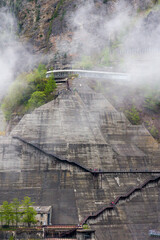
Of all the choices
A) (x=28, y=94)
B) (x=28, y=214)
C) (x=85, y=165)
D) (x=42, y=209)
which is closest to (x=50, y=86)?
(x=28, y=94)

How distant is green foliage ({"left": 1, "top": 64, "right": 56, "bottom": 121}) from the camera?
221ft

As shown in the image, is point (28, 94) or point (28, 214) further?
point (28, 94)

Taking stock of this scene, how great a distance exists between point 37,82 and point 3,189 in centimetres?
2945

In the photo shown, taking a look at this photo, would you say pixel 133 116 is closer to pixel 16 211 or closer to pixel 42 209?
pixel 42 209

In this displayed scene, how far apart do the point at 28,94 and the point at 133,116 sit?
19.3m

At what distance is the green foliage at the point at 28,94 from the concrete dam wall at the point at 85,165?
18.0 feet

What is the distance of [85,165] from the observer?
53.8m

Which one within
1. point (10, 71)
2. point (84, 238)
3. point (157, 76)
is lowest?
point (10, 71)

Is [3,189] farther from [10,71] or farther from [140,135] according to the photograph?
[10,71]

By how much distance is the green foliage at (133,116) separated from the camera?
67625 mm

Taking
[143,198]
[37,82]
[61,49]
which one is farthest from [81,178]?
[61,49]

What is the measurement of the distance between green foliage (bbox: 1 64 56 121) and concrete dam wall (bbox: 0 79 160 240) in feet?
18.0

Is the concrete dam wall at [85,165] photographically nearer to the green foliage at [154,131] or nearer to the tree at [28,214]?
the tree at [28,214]

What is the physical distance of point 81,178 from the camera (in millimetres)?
51594
